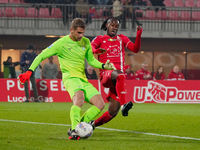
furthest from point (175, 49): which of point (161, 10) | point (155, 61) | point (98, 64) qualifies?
point (98, 64)

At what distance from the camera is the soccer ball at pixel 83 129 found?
650 centimetres

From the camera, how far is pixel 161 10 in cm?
2383

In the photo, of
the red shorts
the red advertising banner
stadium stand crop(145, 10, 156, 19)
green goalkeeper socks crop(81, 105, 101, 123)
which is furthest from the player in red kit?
stadium stand crop(145, 10, 156, 19)

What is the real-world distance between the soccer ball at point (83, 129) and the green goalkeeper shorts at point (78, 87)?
0.47 m

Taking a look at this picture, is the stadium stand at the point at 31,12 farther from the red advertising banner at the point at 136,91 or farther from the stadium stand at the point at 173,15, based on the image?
the stadium stand at the point at 173,15

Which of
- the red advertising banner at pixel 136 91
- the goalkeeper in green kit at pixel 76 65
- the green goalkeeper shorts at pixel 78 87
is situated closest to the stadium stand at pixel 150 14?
the red advertising banner at pixel 136 91

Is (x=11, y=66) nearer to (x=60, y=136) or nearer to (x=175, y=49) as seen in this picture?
(x=175, y=49)

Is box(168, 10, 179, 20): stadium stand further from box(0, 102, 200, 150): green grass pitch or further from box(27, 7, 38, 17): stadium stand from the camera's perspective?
box(0, 102, 200, 150): green grass pitch

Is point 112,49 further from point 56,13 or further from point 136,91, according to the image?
point 56,13

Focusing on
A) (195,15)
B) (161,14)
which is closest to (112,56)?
(161,14)

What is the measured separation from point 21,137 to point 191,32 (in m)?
18.0

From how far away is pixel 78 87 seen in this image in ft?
22.1

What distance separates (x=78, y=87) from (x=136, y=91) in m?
11.3

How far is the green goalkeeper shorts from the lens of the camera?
265 inches
